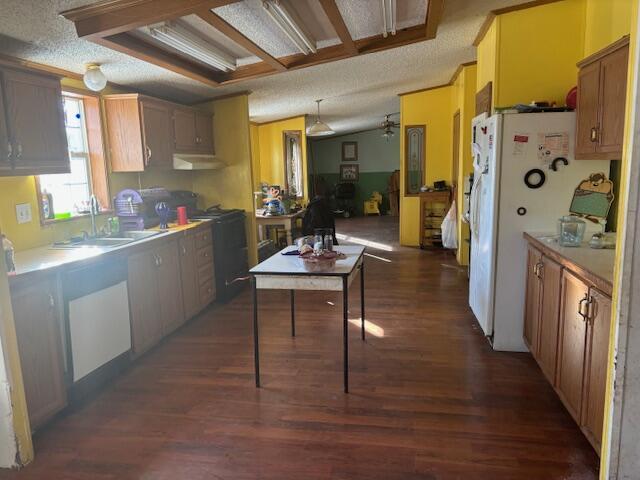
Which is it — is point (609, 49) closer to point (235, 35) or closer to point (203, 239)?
point (235, 35)

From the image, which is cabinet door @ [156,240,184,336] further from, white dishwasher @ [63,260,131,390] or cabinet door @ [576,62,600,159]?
cabinet door @ [576,62,600,159]

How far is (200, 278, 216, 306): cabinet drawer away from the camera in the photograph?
4367 millimetres

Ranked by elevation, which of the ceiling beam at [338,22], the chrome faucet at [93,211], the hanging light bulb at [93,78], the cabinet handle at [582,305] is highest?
the ceiling beam at [338,22]

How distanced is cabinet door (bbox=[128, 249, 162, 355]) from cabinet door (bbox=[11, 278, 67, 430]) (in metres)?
0.70

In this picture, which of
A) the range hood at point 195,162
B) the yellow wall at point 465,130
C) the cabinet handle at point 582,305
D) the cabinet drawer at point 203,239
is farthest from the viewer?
the yellow wall at point 465,130

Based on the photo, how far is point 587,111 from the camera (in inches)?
108

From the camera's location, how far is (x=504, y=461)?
209 cm

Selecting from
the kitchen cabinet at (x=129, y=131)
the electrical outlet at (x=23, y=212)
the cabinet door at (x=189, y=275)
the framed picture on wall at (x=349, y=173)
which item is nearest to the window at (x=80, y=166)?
the kitchen cabinet at (x=129, y=131)

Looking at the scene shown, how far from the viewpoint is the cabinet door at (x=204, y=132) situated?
196 inches

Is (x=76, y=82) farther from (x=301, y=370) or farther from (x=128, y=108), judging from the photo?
(x=301, y=370)

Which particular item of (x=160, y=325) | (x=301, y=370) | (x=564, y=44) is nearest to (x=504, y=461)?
(x=301, y=370)

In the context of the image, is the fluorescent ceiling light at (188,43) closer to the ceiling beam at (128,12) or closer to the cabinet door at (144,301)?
the ceiling beam at (128,12)

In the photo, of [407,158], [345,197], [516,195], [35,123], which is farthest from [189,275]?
[345,197]

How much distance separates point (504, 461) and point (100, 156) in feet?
12.2
